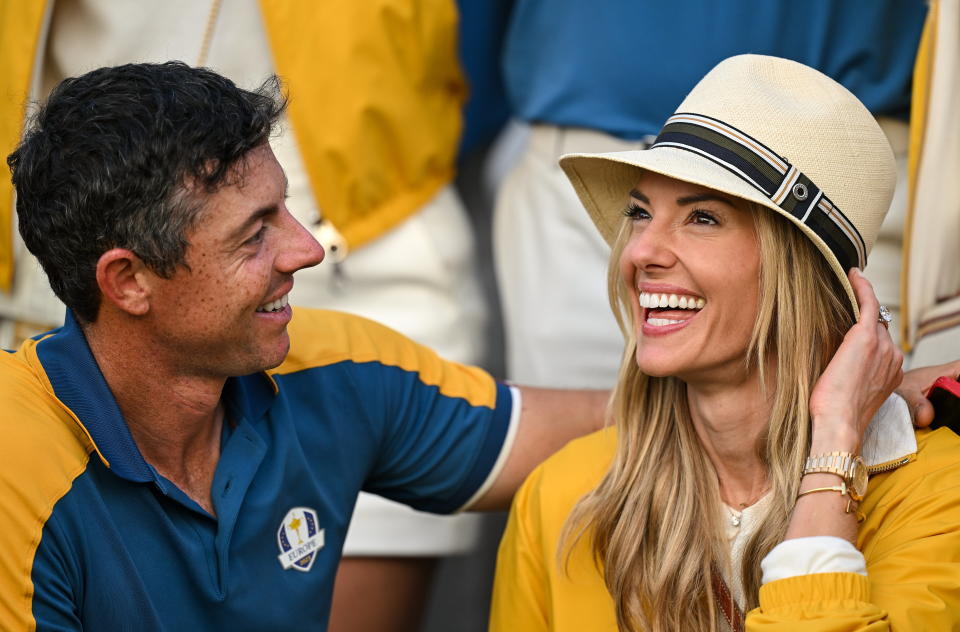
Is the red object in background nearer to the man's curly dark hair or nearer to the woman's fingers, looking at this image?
the woman's fingers

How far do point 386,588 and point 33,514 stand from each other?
129 cm

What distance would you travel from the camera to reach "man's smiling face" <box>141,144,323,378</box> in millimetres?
2312

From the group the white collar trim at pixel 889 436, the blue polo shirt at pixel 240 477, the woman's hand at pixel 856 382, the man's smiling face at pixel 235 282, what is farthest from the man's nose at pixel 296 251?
the white collar trim at pixel 889 436

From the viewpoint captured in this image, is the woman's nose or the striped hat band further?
the woman's nose

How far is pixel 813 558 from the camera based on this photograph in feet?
6.66

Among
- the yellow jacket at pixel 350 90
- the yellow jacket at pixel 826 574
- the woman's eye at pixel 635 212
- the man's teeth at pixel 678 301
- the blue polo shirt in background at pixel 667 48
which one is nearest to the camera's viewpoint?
the yellow jacket at pixel 826 574

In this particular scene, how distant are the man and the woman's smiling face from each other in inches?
23.5

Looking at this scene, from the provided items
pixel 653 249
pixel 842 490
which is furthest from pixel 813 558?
pixel 653 249

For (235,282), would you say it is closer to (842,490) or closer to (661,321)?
(661,321)

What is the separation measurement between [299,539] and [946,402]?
1.19m

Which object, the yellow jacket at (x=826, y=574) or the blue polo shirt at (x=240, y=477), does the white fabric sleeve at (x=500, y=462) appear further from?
the yellow jacket at (x=826, y=574)

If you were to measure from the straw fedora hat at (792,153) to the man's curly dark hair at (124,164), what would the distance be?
0.69 meters

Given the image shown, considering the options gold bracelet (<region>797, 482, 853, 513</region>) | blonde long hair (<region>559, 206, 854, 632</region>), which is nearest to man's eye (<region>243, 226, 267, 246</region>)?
blonde long hair (<region>559, 206, 854, 632</region>)

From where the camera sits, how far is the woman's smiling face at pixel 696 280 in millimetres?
2264
